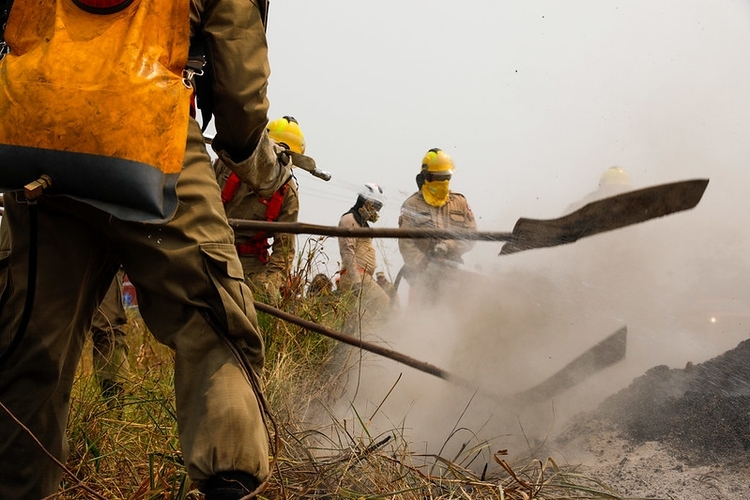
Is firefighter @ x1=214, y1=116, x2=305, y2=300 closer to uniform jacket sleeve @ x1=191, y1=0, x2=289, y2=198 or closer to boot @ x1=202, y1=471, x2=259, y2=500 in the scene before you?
uniform jacket sleeve @ x1=191, y1=0, x2=289, y2=198

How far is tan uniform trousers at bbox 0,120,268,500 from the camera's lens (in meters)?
2.05

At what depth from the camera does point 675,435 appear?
3539 mm

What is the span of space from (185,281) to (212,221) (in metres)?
0.18

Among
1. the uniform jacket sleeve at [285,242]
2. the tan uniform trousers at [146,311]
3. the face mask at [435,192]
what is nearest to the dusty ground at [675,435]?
the tan uniform trousers at [146,311]

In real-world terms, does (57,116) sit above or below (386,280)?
above

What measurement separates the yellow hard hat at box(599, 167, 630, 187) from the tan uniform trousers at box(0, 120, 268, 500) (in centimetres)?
408

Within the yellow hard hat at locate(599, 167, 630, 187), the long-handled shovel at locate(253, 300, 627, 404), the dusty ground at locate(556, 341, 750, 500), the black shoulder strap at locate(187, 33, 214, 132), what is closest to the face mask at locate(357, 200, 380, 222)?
the yellow hard hat at locate(599, 167, 630, 187)

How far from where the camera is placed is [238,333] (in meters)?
2.11

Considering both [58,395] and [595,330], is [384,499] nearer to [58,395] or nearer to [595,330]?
[58,395]

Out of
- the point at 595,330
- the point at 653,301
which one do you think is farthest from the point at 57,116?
the point at 653,301

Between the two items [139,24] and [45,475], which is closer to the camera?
[139,24]

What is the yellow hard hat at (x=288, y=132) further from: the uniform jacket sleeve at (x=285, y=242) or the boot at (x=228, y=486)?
the boot at (x=228, y=486)

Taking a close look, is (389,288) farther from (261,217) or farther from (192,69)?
(192,69)

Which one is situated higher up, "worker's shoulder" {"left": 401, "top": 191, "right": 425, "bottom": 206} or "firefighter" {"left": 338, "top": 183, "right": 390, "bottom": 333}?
"worker's shoulder" {"left": 401, "top": 191, "right": 425, "bottom": 206}
